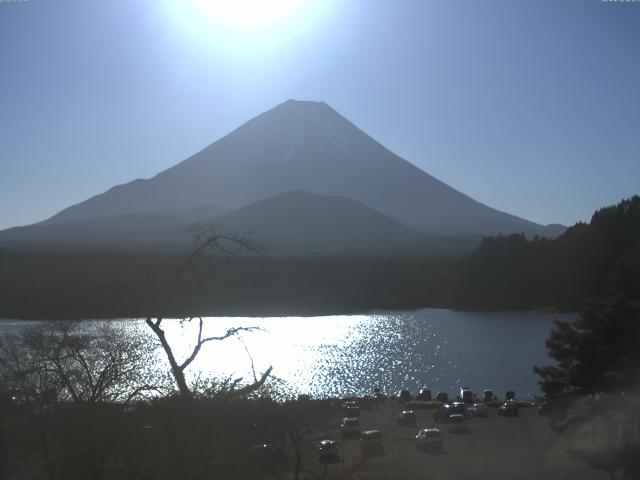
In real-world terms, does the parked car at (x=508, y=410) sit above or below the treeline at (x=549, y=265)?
below

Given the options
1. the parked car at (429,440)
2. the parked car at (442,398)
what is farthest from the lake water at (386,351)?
the parked car at (429,440)

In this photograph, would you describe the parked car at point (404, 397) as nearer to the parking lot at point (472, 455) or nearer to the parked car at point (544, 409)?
the parking lot at point (472, 455)

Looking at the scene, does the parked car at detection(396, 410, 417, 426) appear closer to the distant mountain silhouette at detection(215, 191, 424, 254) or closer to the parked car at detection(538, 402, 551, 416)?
the parked car at detection(538, 402, 551, 416)

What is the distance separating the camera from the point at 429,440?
9.38 meters

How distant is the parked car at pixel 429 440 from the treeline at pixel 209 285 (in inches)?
120

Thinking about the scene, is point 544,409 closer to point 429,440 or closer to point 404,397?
point 429,440

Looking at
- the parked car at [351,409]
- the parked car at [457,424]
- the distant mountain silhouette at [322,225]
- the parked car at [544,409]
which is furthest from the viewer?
the distant mountain silhouette at [322,225]

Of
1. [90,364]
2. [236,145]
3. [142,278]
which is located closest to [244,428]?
[142,278]

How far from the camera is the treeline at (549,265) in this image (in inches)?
1296

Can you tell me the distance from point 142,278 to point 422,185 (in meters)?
74.5

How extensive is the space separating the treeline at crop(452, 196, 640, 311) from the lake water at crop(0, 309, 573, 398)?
6.67 ft

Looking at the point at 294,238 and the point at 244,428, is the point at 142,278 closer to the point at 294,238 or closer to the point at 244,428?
the point at 244,428

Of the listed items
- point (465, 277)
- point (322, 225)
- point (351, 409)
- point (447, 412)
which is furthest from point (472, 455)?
point (322, 225)

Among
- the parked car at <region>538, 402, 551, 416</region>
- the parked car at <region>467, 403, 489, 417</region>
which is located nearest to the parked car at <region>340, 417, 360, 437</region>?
the parked car at <region>538, 402, 551, 416</region>
